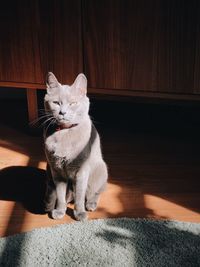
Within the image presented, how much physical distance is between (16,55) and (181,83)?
2.65 feet

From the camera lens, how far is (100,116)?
2207 millimetres

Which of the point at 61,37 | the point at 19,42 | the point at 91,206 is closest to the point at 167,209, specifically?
the point at 91,206

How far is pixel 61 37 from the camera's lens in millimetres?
1764

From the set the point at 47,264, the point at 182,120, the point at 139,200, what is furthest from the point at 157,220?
the point at 182,120

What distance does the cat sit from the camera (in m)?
1.26

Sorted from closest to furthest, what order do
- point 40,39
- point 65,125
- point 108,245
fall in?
point 108,245, point 65,125, point 40,39

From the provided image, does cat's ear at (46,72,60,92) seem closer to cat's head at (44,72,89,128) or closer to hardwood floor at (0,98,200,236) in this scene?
cat's head at (44,72,89,128)

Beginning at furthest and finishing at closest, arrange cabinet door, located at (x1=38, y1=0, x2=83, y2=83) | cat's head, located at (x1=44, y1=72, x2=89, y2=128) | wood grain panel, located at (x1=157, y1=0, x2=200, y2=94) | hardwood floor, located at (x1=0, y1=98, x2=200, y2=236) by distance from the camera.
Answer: cabinet door, located at (x1=38, y1=0, x2=83, y2=83) → wood grain panel, located at (x1=157, y1=0, x2=200, y2=94) → hardwood floor, located at (x1=0, y1=98, x2=200, y2=236) → cat's head, located at (x1=44, y1=72, x2=89, y2=128)

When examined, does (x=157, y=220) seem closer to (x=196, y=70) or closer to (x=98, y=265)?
(x=98, y=265)

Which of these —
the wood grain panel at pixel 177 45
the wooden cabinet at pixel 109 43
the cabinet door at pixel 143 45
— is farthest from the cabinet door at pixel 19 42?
the wood grain panel at pixel 177 45

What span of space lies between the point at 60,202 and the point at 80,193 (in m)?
0.09

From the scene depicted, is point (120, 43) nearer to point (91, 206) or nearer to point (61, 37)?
point (61, 37)

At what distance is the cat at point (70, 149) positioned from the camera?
1.26 metres

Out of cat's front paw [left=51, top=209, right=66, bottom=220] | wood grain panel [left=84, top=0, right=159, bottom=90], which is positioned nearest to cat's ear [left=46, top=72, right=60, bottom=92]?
cat's front paw [left=51, top=209, right=66, bottom=220]
